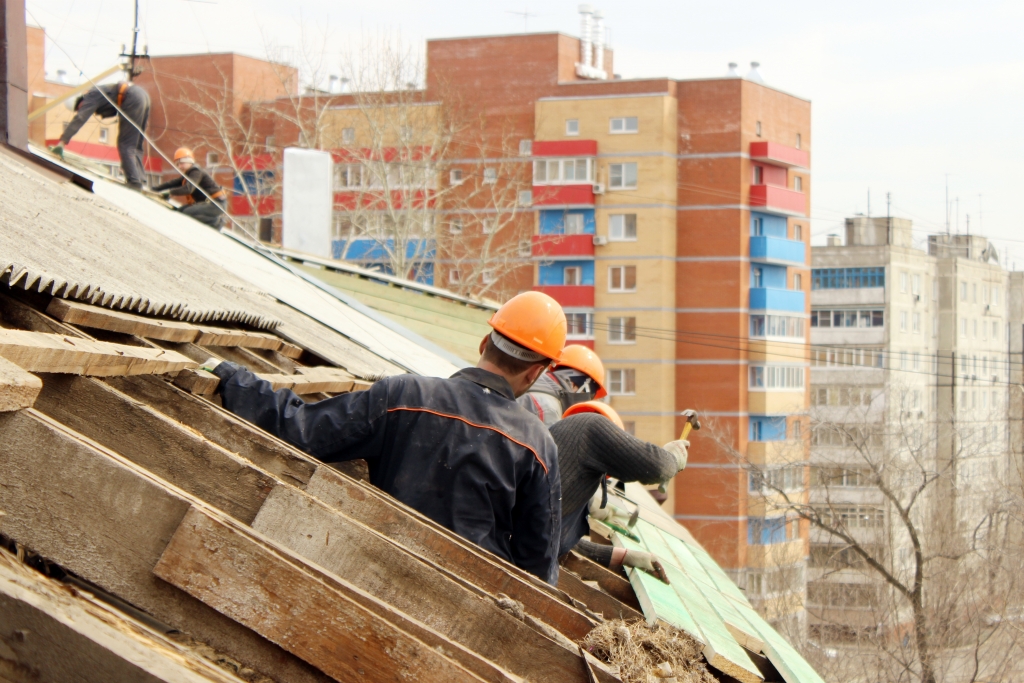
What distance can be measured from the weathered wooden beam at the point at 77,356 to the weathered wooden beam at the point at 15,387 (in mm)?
193

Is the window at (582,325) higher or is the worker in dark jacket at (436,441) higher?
the window at (582,325)

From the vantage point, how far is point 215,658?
2164 mm

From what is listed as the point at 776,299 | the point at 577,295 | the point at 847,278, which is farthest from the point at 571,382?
the point at 847,278

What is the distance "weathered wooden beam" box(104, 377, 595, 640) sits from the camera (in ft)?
10.2

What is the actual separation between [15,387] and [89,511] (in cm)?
27

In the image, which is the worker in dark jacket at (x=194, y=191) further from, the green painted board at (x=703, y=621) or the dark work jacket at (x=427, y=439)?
the dark work jacket at (x=427, y=439)

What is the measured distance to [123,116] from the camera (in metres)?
12.2

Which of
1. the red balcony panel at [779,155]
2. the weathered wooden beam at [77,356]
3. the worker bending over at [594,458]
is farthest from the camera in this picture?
the red balcony panel at [779,155]

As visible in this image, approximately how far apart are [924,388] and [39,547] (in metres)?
80.0

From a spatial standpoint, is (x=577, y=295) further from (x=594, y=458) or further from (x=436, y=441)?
(x=436, y=441)

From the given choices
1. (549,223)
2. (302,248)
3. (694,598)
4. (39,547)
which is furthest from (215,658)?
(549,223)

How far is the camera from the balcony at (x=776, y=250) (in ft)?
181

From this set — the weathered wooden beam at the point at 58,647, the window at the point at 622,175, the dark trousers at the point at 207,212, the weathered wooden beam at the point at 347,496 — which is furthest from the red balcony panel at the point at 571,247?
the weathered wooden beam at the point at 58,647

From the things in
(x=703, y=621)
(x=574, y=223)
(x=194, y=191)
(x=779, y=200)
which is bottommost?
(x=703, y=621)
